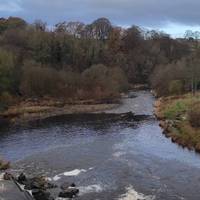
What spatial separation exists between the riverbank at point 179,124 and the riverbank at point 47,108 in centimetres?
872

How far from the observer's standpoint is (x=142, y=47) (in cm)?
10656

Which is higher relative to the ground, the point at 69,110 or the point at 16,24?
the point at 16,24

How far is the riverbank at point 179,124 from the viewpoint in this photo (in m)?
37.8

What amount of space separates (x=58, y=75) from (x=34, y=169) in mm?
41700

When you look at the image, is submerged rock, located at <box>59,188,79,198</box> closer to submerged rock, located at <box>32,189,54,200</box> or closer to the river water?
the river water

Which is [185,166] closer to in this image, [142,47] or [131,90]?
[131,90]

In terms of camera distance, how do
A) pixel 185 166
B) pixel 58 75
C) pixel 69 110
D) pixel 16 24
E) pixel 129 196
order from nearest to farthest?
1. pixel 129 196
2. pixel 185 166
3. pixel 69 110
4. pixel 58 75
5. pixel 16 24

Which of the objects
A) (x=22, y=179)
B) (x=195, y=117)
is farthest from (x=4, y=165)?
(x=195, y=117)

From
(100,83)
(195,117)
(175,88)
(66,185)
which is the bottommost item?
(66,185)

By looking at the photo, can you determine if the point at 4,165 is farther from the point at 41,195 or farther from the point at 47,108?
the point at 47,108

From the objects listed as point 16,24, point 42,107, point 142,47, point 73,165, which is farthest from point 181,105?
point 16,24

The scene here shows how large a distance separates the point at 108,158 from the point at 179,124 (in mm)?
12026

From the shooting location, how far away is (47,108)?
6238 cm

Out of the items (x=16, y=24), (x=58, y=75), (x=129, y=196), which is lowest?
(x=129, y=196)
